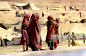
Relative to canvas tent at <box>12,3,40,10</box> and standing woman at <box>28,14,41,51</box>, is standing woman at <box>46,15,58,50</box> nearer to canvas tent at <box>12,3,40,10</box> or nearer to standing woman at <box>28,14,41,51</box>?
standing woman at <box>28,14,41,51</box>

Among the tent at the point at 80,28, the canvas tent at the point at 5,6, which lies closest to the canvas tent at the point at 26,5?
the canvas tent at the point at 5,6

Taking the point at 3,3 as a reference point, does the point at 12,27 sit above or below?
below

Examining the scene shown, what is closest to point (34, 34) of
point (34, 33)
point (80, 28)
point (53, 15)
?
point (34, 33)

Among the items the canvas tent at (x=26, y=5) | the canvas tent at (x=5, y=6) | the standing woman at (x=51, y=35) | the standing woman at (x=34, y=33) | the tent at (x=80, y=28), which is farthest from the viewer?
the canvas tent at (x=26, y=5)

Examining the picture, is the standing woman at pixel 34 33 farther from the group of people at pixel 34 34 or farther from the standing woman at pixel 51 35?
the standing woman at pixel 51 35

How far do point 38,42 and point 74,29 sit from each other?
832 cm

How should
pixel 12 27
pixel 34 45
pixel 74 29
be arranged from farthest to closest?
1. pixel 74 29
2. pixel 12 27
3. pixel 34 45

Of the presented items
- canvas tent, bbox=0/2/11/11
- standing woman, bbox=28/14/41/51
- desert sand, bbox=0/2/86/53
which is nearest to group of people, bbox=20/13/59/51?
standing woman, bbox=28/14/41/51

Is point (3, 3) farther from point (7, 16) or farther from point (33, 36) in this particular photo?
point (33, 36)

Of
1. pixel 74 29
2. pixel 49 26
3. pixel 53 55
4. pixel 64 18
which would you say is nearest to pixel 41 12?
pixel 64 18

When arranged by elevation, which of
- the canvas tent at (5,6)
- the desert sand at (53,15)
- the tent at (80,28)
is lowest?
the tent at (80,28)

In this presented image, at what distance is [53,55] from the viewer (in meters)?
4.38

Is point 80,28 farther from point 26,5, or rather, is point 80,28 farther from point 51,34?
point 51,34

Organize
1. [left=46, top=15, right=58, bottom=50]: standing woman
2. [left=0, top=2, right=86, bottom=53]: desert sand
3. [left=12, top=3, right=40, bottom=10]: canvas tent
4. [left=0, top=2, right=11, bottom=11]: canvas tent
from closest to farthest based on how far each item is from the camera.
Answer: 1. [left=46, top=15, right=58, bottom=50]: standing woman
2. [left=0, top=2, right=86, bottom=53]: desert sand
3. [left=0, top=2, right=11, bottom=11]: canvas tent
4. [left=12, top=3, right=40, bottom=10]: canvas tent
